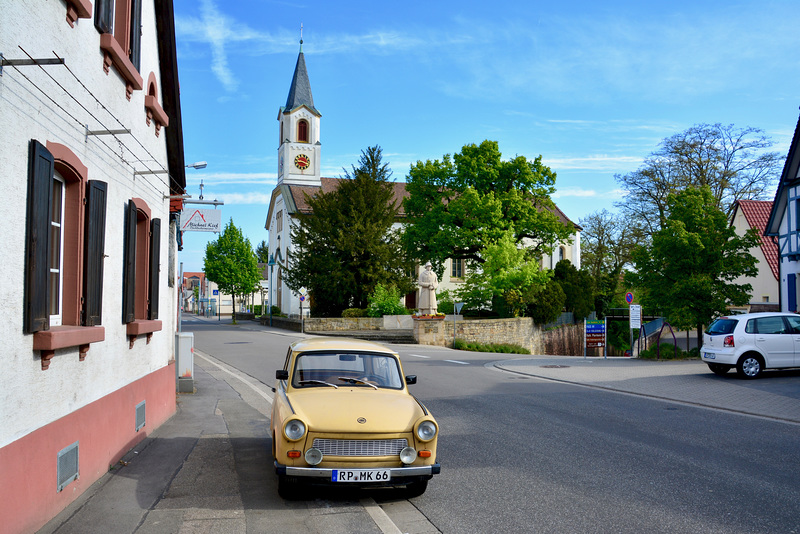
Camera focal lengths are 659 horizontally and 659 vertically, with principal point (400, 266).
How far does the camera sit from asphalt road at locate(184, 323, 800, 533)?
18.3 ft

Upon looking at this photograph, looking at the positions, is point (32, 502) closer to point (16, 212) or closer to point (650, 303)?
point (16, 212)

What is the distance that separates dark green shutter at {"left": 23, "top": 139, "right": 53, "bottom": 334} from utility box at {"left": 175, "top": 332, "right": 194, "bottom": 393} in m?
8.24

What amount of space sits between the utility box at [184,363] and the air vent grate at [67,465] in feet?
24.5

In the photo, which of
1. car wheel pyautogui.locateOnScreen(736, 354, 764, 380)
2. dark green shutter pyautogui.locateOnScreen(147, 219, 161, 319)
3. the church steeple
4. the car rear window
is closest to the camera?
dark green shutter pyautogui.locateOnScreen(147, 219, 161, 319)

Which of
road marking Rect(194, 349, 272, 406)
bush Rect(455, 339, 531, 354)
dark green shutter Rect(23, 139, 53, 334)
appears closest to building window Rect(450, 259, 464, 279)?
bush Rect(455, 339, 531, 354)

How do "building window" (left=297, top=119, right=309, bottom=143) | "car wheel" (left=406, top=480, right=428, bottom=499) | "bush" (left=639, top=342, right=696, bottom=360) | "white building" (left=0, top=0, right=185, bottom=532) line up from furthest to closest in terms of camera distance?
"building window" (left=297, top=119, right=309, bottom=143) < "bush" (left=639, top=342, right=696, bottom=360) < "car wheel" (left=406, top=480, right=428, bottom=499) < "white building" (left=0, top=0, right=185, bottom=532)

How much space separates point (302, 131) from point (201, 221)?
147 feet

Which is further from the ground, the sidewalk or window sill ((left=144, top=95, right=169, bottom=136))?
window sill ((left=144, top=95, right=169, bottom=136))

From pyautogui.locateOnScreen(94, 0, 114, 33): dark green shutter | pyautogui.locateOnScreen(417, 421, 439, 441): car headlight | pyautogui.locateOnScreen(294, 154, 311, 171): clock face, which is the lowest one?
pyautogui.locateOnScreen(417, 421, 439, 441): car headlight

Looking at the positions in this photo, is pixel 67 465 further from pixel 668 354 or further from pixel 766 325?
pixel 668 354

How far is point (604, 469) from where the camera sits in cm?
729

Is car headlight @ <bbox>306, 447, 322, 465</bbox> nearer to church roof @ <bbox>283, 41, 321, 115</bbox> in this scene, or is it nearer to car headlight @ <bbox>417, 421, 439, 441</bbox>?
car headlight @ <bbox>417, 421, 439, 441</bbox>

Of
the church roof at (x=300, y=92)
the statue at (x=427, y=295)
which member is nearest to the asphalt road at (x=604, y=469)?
the statue at (x=427, y=295)

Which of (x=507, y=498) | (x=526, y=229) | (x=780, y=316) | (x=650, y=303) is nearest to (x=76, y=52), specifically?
(x=507, y=498)
